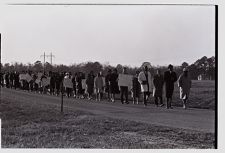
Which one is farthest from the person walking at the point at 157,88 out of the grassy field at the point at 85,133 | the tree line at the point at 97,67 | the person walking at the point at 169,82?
the grassy field at the point at 85,133

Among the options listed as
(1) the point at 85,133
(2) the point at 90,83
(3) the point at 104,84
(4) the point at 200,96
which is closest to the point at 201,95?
(4) the point at 200,96

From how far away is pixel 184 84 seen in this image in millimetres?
14133

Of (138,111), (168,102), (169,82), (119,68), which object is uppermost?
(119,68)

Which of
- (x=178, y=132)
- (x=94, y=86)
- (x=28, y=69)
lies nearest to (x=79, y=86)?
(x=94, y=86)

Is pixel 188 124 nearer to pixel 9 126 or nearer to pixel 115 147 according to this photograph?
pixel 115 147

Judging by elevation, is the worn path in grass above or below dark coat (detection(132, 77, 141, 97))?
below

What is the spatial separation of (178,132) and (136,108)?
3.03 meters

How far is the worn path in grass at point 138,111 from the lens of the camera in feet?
42.7

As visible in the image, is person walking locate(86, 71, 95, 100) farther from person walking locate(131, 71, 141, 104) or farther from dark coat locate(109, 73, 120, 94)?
person walking locate(131, 71, 141, 104)

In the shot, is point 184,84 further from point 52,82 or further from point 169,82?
point 52,82

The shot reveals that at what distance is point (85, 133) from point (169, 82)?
320 centimetres

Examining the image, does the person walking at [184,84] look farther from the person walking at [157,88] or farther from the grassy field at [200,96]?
the person walking at [157,88]

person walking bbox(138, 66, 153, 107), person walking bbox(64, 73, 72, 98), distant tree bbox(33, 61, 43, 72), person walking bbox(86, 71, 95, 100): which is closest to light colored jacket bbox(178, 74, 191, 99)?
person walking bbox(138, 66, 153, 107)

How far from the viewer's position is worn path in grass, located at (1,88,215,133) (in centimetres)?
1302
